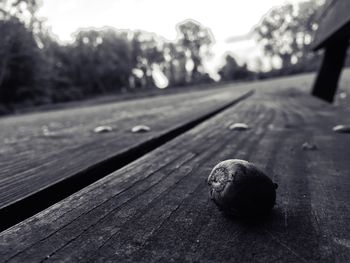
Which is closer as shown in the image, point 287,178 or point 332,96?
point 287,178

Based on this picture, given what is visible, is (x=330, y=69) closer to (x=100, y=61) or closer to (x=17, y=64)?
(x=17, y=64)

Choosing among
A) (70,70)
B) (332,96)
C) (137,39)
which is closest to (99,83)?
(70,70)

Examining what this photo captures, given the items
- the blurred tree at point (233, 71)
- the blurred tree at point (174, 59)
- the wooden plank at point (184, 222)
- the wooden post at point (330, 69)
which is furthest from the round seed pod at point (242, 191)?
the blurred tree at point (174, 59)

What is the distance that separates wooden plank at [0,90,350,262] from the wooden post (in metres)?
2.17

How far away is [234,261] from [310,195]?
1.22ft

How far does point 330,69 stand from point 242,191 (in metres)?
3.04

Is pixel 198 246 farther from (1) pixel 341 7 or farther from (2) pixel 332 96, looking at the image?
(2) pixel 332 96

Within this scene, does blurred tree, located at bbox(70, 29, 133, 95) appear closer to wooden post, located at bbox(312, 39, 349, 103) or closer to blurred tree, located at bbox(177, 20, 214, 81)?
blurred tree, located at bbox(177, 20, 214, 81)

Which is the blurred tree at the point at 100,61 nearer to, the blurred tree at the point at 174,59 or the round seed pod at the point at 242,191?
the blurred tree at the point at 174,59

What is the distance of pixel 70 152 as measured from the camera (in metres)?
1.52

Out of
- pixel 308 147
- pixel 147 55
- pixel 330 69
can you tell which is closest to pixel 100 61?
pixel 147 55

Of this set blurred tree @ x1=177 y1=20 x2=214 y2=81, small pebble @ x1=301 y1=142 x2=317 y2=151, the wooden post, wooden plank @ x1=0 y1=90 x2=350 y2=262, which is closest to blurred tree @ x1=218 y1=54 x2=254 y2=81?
blurred tree @ x1=177 y1=20 x2=214 y2=81

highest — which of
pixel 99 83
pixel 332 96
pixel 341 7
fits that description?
pixel 341 7

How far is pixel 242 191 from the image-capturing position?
0.69m
